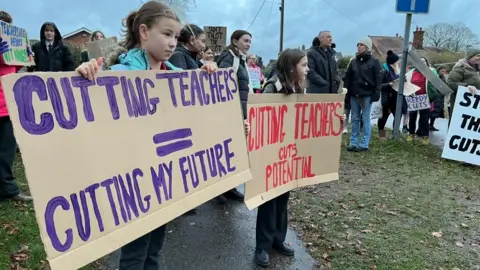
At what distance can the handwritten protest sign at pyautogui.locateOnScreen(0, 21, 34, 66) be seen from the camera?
4398mm

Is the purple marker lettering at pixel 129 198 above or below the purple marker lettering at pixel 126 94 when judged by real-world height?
below

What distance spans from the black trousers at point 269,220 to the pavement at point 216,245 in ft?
0.71

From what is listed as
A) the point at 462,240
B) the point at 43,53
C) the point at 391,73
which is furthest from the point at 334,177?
the point at 391,73

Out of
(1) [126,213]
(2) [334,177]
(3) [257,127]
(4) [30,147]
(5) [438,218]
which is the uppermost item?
(4) [30,147]

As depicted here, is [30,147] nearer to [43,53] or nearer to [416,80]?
[43,53]

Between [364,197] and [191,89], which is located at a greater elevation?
[191,89]

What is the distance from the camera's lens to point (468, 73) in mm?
7508

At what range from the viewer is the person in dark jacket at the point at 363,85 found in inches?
312

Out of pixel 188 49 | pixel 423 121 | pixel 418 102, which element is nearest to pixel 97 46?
pixel 188 49

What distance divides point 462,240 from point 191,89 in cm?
335

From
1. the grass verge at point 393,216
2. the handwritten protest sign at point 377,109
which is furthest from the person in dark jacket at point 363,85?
the handwritten protest sign at point 377,109

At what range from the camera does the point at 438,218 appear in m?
4.79

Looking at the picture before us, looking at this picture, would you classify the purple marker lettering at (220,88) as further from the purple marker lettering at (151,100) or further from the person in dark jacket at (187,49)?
the person in dark jacket at (187,49)

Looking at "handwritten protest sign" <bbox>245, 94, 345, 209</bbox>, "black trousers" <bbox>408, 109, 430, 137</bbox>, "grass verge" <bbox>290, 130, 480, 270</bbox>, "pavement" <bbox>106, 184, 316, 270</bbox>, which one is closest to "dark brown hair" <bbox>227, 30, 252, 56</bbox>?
"handwritten protest sign" <bbox>245, 94, 345, 209</bbox>
